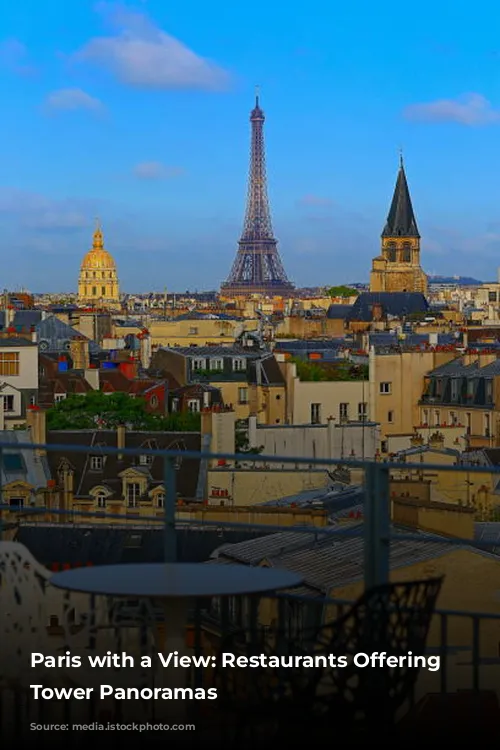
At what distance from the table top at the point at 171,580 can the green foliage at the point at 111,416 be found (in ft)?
129

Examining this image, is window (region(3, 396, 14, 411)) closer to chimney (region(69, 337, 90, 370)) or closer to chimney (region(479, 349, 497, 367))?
chimney (region(479, 349, 497, 367))

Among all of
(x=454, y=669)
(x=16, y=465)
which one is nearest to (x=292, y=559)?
(x=454, y=669)

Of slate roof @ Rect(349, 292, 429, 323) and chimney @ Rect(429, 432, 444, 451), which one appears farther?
slate roof @ Rect(349, 292, 429, 323)

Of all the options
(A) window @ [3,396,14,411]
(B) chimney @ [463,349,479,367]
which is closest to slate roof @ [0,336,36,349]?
(A) window @ [3,396,14,411]

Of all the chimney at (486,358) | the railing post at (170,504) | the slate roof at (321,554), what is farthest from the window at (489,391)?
the railing post at (170,504)

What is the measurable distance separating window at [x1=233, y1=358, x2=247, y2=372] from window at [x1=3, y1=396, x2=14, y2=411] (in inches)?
540

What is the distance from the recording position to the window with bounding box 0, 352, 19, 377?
5559cm

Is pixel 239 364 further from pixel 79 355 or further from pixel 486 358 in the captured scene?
pixel 486 358

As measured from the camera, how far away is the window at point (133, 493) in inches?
1342

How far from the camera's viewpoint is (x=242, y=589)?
6.83 m

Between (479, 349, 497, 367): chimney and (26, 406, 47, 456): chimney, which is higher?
(479, 349, 497, 367): chimney

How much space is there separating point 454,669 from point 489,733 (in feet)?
18.9

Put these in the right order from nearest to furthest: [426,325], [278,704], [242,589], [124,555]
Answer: [278,704] → [242,589] → [124,555] → [426,325]

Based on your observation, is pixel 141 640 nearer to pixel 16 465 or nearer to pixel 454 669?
pixel 454 669
